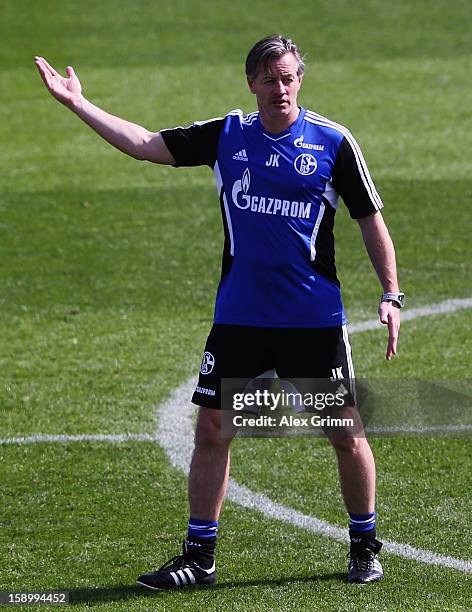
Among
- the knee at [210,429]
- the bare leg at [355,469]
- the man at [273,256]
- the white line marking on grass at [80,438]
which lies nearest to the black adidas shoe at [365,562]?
the man at [273,256]

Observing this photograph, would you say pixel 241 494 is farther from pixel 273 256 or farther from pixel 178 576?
pixel 273 256

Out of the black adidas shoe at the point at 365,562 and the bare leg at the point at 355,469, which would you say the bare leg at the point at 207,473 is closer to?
the bare leg at the point at 355,469

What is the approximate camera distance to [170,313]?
10.3 metres

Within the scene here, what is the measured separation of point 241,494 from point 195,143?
6.59 feet

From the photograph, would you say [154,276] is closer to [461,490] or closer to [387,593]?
[461,490]

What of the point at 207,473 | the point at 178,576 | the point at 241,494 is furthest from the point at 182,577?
the point at 241,494

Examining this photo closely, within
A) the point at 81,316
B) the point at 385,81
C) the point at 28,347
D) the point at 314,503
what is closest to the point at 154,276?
the point at 81,316

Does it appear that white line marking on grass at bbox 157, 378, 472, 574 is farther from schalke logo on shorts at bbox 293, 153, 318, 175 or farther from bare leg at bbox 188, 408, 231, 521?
schalke logo on shorts at bbox 293, 153, 318, 175

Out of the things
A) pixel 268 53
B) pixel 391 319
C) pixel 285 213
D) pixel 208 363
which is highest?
pixel 268 53

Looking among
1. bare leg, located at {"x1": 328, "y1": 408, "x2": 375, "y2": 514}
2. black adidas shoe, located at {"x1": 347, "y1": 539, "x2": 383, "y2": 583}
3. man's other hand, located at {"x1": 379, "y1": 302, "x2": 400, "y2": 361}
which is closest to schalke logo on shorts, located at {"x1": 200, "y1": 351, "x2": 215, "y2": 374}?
bare leg, located at {"x1": 328, "y1": 408, "x2": 375, "y2": 514}

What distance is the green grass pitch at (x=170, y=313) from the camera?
19.9 ft

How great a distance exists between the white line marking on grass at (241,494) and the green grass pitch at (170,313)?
0.07 m

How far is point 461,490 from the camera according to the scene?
6879 millimetres

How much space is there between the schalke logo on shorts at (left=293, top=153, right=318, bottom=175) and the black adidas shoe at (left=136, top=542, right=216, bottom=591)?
172cm
